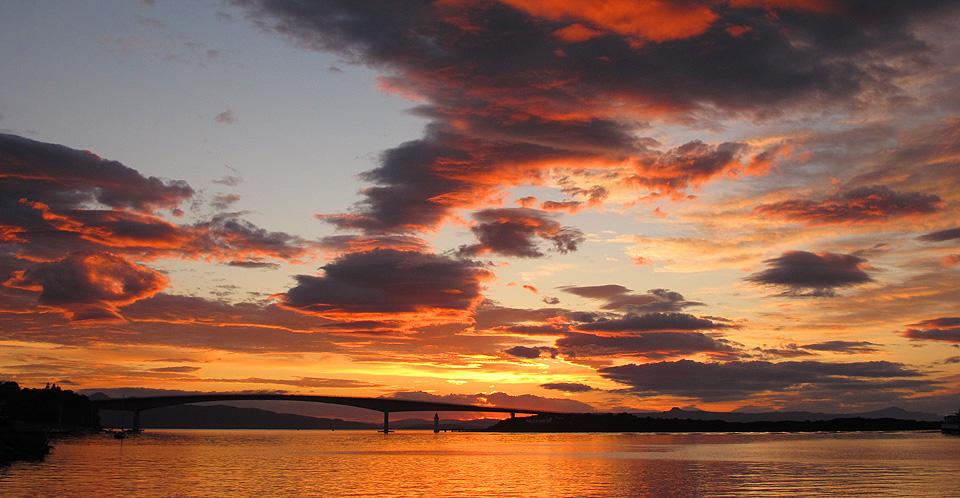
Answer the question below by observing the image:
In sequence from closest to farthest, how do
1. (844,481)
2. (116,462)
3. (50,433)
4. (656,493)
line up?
(656,493) < (844,481) < (116,462) < (50,433)

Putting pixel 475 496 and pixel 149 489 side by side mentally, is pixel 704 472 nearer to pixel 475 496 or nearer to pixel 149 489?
pixel 475 496

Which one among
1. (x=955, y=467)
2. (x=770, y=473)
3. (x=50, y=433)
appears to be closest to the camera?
(x=770, y=473)

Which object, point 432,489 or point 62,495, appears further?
point 432,489

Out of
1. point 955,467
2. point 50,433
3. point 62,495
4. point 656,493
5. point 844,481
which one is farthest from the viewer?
point 50,433

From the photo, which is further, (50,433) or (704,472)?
(50,433)

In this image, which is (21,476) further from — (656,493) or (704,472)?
(704,472)

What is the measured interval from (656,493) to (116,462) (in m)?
67.8

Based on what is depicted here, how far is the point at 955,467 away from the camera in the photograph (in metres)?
83.9

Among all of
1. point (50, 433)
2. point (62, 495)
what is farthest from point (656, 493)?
point (50, 433)

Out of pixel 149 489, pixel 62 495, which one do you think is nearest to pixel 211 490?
pixel 149 489

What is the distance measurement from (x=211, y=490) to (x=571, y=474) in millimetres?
Answer: 36189

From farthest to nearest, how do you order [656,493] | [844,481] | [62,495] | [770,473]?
1. [770,473]
2. [844,481]
3. [656,493]
4. [62,495]

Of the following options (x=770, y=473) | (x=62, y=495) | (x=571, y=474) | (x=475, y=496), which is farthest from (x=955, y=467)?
(x=62, y=495)

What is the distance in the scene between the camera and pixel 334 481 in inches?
2660
